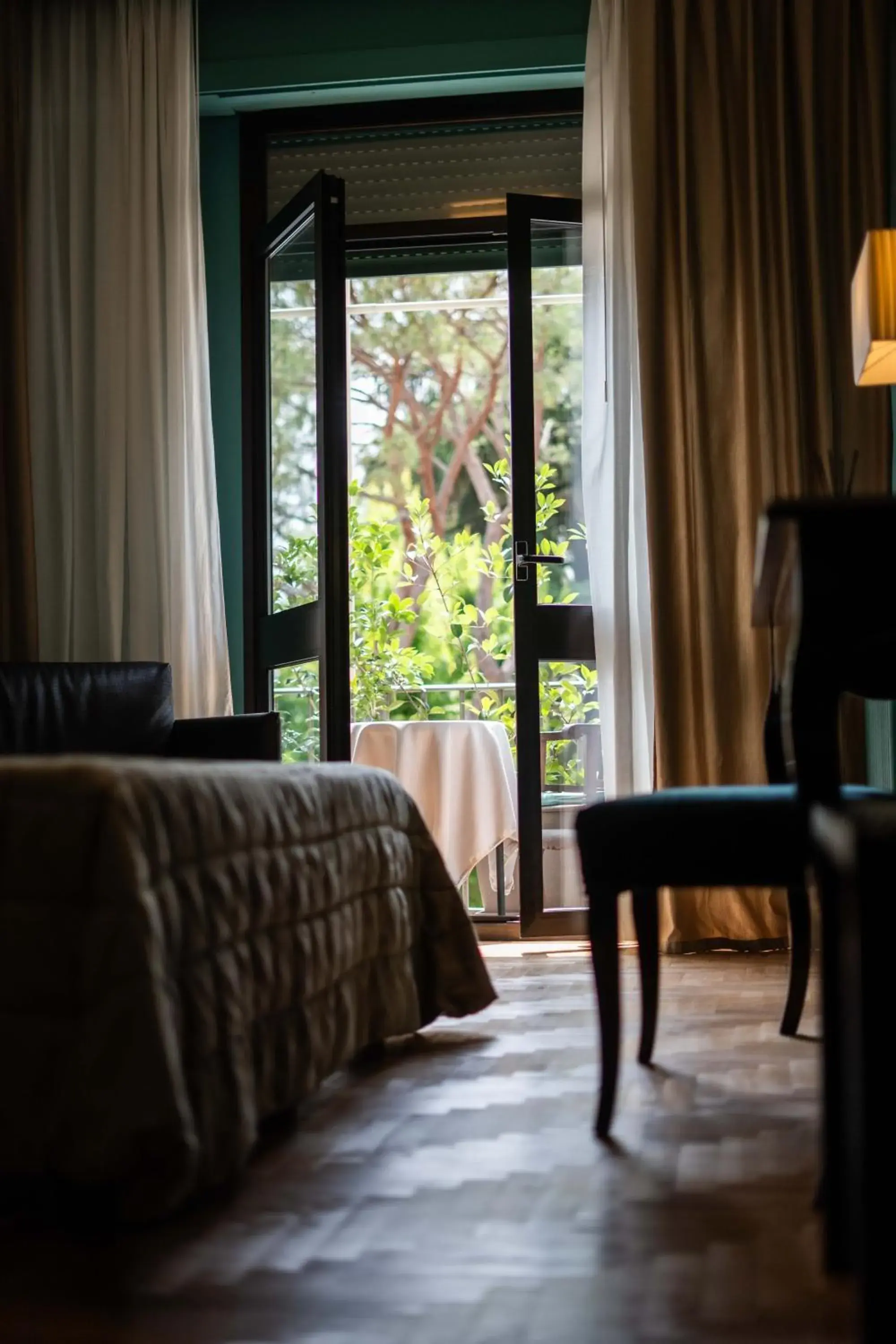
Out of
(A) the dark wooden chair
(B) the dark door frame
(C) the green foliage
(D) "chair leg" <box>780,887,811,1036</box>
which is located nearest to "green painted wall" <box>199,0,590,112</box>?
(B) the dark door frame

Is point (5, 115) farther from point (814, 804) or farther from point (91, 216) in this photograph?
point (814, 804)

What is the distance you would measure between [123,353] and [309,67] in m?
1.07

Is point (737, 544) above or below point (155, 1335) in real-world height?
above

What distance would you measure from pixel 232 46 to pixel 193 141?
1.10ft

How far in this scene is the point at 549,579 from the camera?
14.1 ft

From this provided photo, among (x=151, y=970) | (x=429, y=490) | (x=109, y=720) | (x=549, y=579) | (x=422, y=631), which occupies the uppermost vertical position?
(x=429, y=490)

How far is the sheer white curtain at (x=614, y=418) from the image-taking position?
4.16 m

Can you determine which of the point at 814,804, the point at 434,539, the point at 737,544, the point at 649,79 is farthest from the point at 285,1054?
the point at 434,539

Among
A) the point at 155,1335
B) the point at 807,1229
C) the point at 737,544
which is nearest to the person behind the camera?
the point at 155,1335

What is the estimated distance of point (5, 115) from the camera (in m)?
4.40

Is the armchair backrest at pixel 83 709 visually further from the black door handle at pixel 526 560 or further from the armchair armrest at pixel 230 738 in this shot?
the black door handle at pixel 526 560

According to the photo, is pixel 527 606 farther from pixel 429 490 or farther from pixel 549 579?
pixel 429 490

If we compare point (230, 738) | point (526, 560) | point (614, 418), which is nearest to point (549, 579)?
point (526, 560)

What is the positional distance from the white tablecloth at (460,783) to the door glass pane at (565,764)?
128mm
